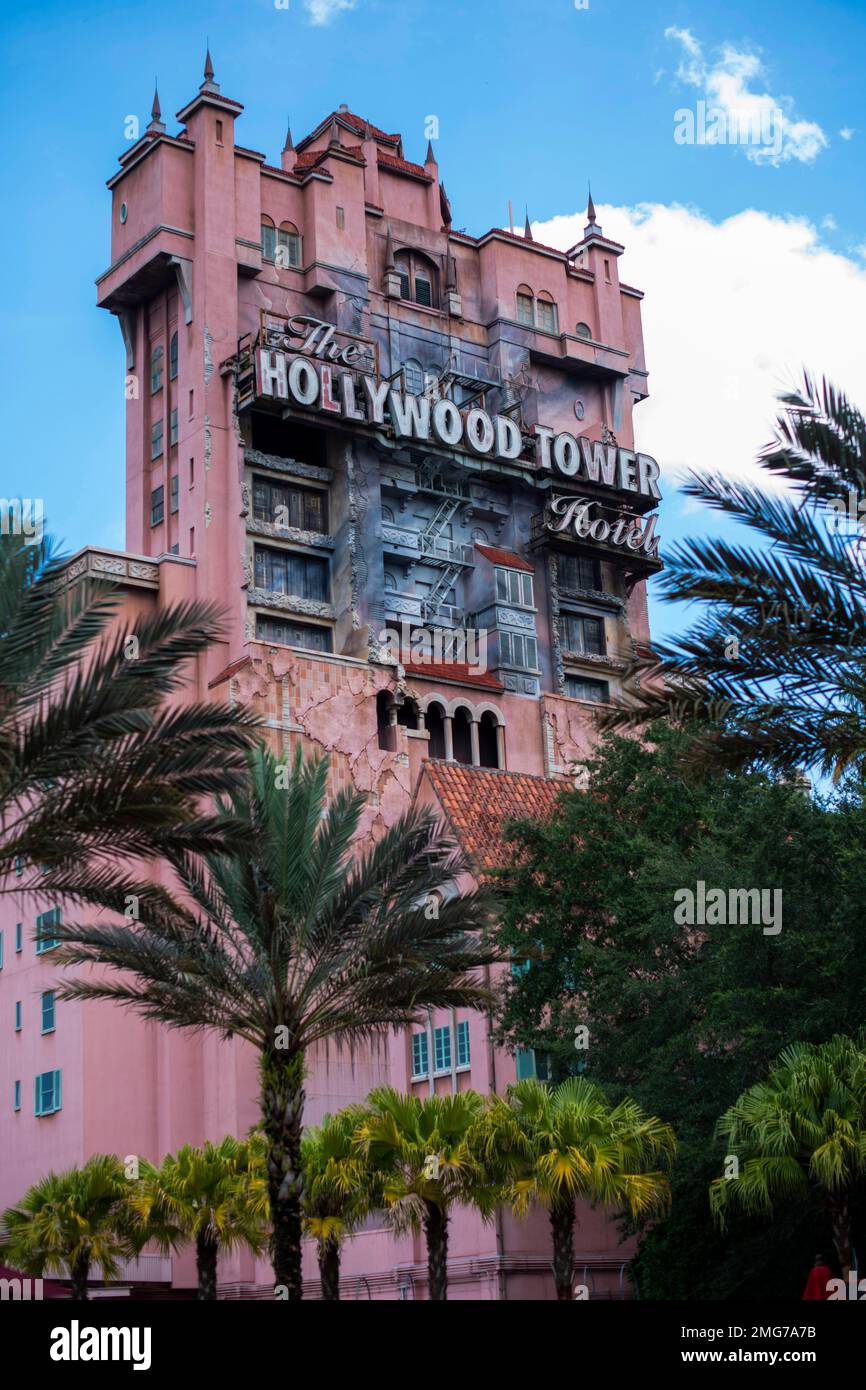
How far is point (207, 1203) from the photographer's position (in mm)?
32531

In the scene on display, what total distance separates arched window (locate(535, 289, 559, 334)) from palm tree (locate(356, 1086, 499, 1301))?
44.4 metres

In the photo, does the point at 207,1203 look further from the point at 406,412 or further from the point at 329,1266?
the point at 406,412

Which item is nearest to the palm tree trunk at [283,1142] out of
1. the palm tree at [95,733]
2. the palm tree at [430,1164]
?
the palm tree at [430,1164]

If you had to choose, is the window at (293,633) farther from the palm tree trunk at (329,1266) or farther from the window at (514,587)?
the palm tree trunk at (329,1266)

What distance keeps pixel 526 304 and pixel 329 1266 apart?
4556 centimetres

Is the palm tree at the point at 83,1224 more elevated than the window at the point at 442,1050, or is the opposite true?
the window at the point at 442,1050

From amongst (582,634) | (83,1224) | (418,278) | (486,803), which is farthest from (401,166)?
(83,1224)

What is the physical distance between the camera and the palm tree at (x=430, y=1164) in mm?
27953

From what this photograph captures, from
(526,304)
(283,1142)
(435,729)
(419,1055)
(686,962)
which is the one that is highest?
(526,304)

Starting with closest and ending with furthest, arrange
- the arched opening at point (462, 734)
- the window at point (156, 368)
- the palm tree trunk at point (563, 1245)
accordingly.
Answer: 1. the palm tree trunk at point (563, 1245)
2. the arched opening at point (462, 734)
3. the window at point (156, 368)

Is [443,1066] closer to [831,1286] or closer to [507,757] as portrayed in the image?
[831,1286]

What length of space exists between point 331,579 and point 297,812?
3305cm

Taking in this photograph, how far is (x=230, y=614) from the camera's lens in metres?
55.8

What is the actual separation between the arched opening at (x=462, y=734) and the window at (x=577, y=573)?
7749mm
